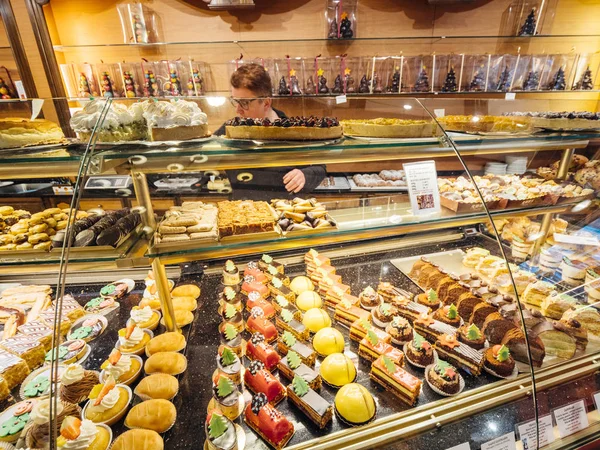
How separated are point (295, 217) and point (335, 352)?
36.0 inches

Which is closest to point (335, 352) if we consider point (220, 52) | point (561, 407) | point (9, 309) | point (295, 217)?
point (295, 217)

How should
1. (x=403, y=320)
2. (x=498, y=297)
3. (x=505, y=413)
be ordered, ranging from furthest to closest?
(x=498, y=297)
(x=403, y=320)
(x=505, y=413)

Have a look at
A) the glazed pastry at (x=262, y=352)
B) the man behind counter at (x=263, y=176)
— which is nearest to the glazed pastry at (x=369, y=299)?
the glazed pastry at (x=262, y=352)

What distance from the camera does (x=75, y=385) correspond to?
1.76 meters

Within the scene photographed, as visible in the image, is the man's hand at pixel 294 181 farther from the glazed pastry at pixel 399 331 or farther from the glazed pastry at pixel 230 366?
the glazed pastry at pixel 230 366

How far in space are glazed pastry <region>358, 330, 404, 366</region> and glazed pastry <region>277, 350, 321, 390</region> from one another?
1.24 feet

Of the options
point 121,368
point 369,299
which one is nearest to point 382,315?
point 369,299

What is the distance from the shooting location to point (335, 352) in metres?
2.07

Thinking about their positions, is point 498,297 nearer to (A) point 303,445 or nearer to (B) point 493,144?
(B) point 493,144

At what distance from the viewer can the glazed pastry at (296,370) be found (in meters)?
1.83

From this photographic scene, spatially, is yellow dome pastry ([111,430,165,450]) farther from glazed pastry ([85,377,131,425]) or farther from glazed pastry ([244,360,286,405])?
glazed pastry ([244,360,286,405])

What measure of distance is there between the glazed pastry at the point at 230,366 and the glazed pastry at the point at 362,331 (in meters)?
0.80

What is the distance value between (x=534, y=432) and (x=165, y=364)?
6.94 feet

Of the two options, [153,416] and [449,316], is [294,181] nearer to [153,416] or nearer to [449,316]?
[449,316]
